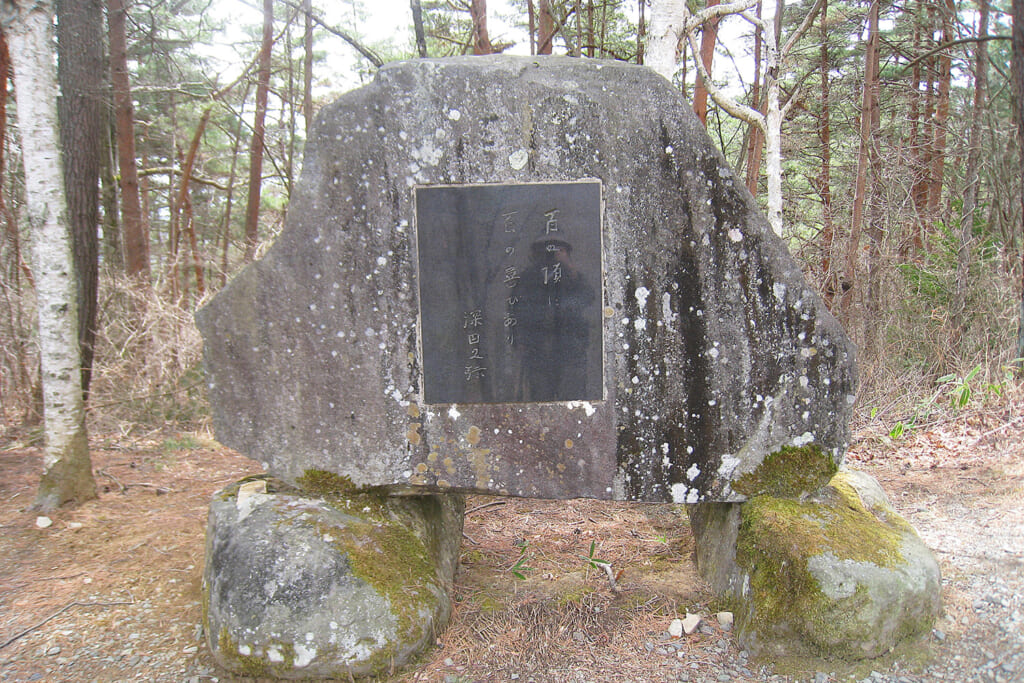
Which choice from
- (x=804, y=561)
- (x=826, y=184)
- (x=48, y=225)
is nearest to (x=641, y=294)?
(x=804, y=561)

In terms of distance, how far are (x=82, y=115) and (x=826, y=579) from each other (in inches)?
213

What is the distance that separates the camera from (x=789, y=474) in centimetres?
246

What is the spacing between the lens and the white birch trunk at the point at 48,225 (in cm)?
299

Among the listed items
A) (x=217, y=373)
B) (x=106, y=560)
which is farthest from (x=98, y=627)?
(x=217, y=373)

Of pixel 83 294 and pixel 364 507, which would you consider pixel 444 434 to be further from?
pixel 83 294

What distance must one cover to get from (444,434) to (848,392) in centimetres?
155

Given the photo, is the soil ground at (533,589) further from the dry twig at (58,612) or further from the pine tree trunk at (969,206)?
the pine tree trunk at (969,206)

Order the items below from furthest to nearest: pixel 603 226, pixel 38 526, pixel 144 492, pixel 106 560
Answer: pixel 144 492 < pixel 38 526 < pixel 106 560 < pixel 603 226

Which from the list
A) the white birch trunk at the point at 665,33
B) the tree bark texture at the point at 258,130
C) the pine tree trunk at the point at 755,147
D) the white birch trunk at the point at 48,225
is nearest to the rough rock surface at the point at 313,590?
the white birch trunk at the point at 48,225

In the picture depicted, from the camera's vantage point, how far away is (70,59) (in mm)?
4539

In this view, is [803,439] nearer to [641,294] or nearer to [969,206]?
[641,294]

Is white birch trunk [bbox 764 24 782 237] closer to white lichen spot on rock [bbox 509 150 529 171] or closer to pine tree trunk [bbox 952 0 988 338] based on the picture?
pine tree trunk [bbox 952 0 988 338]

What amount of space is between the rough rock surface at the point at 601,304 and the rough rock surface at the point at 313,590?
189mm

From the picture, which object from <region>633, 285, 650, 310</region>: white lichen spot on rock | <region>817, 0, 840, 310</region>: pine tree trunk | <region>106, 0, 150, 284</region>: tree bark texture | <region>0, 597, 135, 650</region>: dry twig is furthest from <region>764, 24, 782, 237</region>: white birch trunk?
<region>106, 0, 150, 284</region>: tree bark texture
